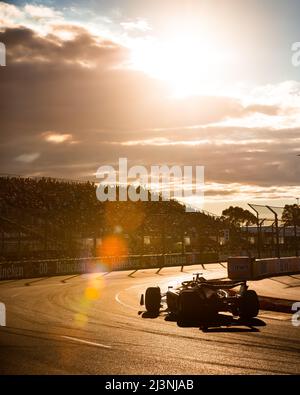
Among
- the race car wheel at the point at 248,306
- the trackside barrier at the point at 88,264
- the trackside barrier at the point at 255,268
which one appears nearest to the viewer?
the race car wheel at the point at 248,306

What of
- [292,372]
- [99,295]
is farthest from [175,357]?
[99,295]

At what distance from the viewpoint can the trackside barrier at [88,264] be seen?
117 feet

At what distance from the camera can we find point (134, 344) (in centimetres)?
1042

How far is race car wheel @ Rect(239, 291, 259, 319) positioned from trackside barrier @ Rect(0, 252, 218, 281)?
74.8 ft

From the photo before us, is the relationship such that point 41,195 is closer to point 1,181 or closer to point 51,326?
point 1,181

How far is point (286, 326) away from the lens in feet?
42.4

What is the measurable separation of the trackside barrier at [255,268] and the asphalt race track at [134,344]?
15.3m

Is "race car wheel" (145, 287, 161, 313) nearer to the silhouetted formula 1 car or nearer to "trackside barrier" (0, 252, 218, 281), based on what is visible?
the silhouetted formula 1 car
